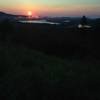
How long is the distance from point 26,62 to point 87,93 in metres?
5.12

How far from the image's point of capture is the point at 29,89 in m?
7.15

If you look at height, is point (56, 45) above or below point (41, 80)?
below

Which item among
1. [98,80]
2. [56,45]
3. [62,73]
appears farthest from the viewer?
[56,45]

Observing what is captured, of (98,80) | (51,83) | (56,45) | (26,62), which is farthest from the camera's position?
(56,45)

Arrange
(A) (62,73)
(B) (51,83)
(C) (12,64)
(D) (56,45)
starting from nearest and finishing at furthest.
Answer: (B) (51,83), (A) (62,73), (C) (12,64), (D) (56,45)

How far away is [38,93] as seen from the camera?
7000 mm

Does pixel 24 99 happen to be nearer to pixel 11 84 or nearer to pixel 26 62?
pixel 11 84

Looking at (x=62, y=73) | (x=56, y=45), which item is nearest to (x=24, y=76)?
(x=62, y=73)

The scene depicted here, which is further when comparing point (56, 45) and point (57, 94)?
point (56, 45)

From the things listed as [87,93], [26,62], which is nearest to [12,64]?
[26,62]

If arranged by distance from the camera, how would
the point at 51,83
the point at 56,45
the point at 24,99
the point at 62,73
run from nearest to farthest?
the point at 24,99
the point at 51,83
the point at 62,73
the point at 56,45

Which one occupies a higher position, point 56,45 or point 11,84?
point 11,84

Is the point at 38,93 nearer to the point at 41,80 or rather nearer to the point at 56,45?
the point at 41,80

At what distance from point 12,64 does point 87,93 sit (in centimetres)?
418
